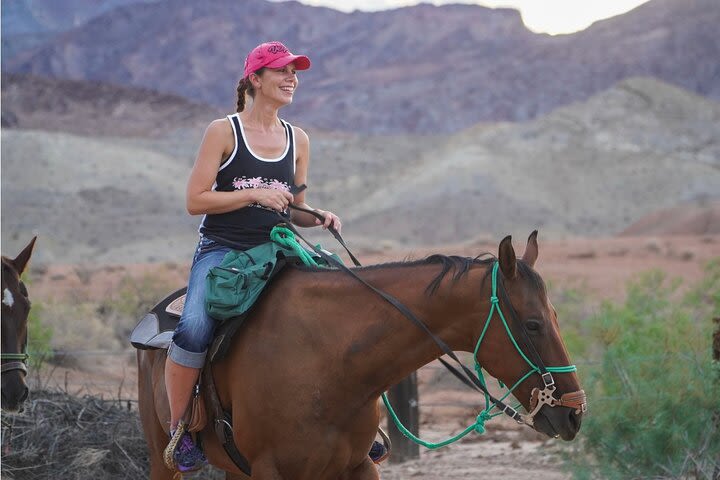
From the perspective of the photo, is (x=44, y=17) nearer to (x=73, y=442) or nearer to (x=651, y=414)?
(x=73, y=442)

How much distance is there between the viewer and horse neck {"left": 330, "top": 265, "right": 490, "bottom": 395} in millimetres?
4250

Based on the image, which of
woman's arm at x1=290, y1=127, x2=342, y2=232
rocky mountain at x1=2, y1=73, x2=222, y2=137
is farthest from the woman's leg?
rocky mountain at x1=2, y1=73, x2=222, y2=137

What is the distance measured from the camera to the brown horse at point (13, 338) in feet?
18.2

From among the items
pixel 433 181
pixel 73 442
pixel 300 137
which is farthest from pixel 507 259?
pixel 433 181

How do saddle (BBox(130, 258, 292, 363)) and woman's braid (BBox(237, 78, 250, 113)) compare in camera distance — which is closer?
saddle (BBox(130, 258, 292, 363))

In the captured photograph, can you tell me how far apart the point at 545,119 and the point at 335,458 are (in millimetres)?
66429

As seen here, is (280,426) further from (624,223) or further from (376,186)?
(376,186)

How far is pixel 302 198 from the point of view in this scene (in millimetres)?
5316

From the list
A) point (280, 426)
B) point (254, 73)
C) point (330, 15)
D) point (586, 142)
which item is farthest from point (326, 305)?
point (330, 15)

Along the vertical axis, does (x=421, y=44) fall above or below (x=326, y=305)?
above

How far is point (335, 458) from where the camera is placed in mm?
4328

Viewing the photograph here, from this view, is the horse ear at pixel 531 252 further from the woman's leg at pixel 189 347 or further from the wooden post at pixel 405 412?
the wooden post at pixel 405 412

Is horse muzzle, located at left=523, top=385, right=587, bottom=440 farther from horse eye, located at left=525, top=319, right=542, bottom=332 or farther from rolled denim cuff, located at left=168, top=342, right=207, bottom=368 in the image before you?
rolled denim cuff, located at left=168, top=342, right=207, bottom=368

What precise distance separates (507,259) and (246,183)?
140 centimetres
